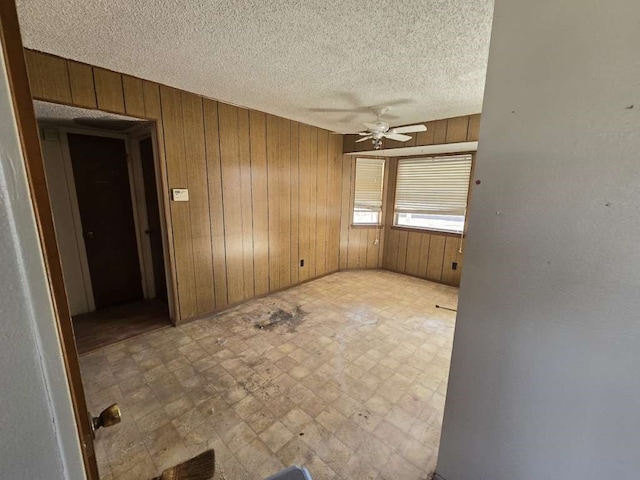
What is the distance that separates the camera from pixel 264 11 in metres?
1.50

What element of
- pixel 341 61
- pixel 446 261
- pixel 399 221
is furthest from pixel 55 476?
pixel 399 221

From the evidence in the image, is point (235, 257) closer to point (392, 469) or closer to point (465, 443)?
point (392, 469)

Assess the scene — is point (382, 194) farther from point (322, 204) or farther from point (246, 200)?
point (246, 200)

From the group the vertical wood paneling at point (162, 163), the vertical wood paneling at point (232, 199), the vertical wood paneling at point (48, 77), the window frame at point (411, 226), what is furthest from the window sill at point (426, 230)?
the vertical wood paneling at point (48, 77)

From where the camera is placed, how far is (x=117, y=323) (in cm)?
303

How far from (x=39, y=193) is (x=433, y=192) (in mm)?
4741

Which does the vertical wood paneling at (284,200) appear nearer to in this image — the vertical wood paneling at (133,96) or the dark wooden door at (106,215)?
the vertical wood paneling at (133,96)

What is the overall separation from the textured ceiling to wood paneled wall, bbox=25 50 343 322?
19 centimetres

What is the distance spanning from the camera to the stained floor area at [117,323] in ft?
8.83

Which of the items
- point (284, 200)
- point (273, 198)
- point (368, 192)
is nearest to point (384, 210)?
point (368, 192)

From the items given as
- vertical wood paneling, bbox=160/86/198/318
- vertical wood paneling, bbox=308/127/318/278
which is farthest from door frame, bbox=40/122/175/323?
vertical wood paneling, bbox=308/127/318/278

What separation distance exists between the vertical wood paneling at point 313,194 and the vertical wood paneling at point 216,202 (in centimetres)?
150

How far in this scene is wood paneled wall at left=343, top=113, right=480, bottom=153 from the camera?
3.41m

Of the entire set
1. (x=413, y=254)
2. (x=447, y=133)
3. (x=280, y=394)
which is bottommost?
(x=280, y=394)
